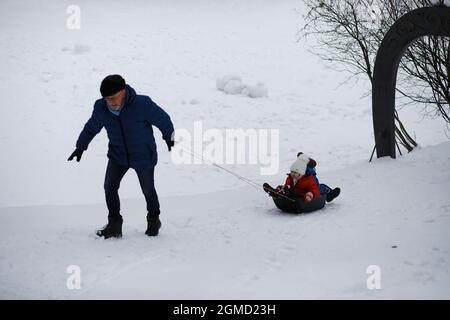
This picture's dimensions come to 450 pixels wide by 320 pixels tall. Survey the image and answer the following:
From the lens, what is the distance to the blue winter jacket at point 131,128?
15.2 ft

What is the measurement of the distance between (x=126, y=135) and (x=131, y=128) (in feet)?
0.31

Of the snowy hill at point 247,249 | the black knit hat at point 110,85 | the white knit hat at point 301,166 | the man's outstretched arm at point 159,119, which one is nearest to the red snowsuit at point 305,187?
the white knit hat at point 301,166

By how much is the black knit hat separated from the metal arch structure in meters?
5.08

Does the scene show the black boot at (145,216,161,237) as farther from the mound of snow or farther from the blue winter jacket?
the mound of snow

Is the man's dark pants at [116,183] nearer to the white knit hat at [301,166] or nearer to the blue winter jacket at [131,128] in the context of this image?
the blue winter jacket at [131,128]

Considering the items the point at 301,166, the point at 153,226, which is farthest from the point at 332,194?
the point at 153,226

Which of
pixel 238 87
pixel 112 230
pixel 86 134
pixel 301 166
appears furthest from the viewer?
pixel 238 87

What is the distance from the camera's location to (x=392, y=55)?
8.17m

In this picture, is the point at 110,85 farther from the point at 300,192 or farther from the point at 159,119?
the point at 300,192

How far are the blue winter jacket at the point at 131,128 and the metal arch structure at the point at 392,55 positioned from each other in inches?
187

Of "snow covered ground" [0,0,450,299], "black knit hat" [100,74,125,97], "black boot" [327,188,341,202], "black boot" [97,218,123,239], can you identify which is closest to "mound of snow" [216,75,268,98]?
"snow covered ground" [0,0,450,299]

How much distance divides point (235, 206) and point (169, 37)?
45.9ft

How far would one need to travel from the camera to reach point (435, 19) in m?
6.92
